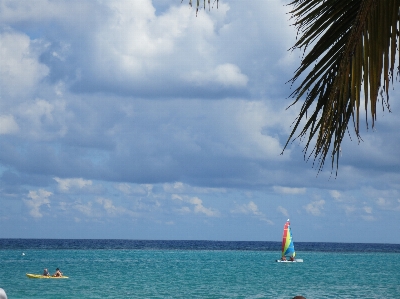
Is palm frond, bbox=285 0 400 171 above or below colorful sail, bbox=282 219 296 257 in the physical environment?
below

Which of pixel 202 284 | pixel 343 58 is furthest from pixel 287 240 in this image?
pixel 343 58

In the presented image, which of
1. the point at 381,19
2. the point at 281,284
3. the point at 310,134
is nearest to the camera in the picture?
the point at 381,19

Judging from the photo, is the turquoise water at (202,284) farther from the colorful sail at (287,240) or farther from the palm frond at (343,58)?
the palm frond at (343,58)

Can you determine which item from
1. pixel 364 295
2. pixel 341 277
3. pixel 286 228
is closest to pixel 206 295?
pixel 364 295

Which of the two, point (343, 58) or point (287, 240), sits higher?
point (287, 240)

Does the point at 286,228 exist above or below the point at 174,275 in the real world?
above

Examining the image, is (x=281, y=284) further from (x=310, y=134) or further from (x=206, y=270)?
(x=310, y=134)

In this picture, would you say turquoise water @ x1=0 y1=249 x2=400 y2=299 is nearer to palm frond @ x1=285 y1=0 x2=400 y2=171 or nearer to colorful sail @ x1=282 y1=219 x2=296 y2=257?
colorful sail @ x1=282 y1=219 x2=296 y2=257

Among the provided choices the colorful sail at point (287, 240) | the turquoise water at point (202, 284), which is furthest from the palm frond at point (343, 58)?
the colorful sail at point (287, 240)

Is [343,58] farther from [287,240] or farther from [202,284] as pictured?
[287,240]

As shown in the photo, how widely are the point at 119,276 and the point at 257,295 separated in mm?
16381

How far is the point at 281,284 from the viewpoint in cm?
5009

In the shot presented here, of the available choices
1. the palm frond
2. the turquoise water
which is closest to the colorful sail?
the turquoise water

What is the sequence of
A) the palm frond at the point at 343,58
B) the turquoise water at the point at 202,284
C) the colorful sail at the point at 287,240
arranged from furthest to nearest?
1. the colorful sail at the point at 287,240
2. the turquoise water at the point at 202,284
3. the palm frond at the point at 343,58
